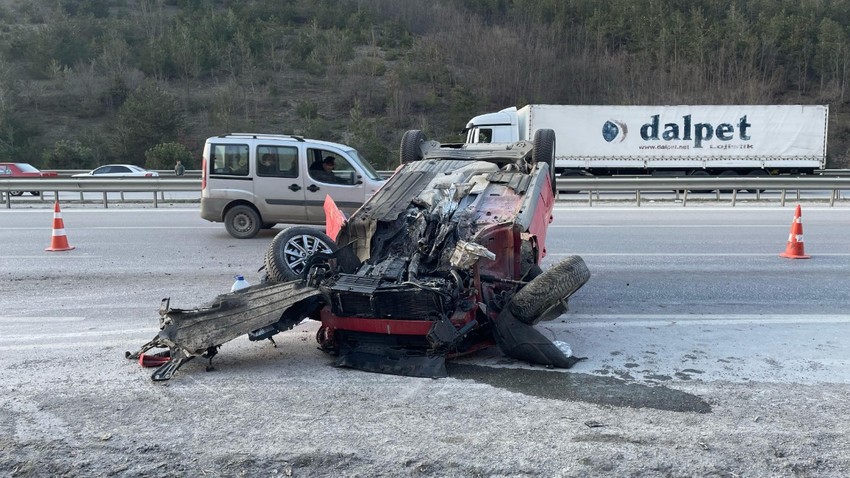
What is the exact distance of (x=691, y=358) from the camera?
5.50 metres

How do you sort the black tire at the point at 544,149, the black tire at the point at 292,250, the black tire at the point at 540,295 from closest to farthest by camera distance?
1. the black tire at the point at 540,295
2. the black tire at the point at 292,250
3. the black tire at the point at 544,149

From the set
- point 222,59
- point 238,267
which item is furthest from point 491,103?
point 238,267

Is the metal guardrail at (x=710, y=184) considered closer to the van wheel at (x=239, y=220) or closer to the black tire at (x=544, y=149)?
the van wheel at (x=239, y=220)

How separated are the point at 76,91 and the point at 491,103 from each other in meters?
28.5

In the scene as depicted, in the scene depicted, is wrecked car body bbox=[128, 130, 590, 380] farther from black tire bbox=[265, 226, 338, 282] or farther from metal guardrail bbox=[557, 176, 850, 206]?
metal guardrail bbox=[557, 176, 850, 206]

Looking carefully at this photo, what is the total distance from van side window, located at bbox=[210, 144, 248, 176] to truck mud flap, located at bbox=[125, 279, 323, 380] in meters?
7.26

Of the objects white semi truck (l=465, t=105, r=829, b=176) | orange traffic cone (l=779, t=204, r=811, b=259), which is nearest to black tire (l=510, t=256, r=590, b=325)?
orange traffic cone (l=779, t=204, r=811, b=259)

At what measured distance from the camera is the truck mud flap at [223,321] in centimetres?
505

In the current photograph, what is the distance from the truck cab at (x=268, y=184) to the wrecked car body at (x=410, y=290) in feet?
18.1

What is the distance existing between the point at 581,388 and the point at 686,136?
2669 cm

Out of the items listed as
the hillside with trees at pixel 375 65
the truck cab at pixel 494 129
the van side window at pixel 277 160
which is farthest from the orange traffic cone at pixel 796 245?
the hillside with trees at pixel 375 65

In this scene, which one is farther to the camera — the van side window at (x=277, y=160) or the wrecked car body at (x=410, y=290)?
the van side window at (x=277, y=160)

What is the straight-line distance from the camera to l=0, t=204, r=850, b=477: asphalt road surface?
12.2ft

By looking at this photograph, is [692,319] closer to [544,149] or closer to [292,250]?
[544,149]
